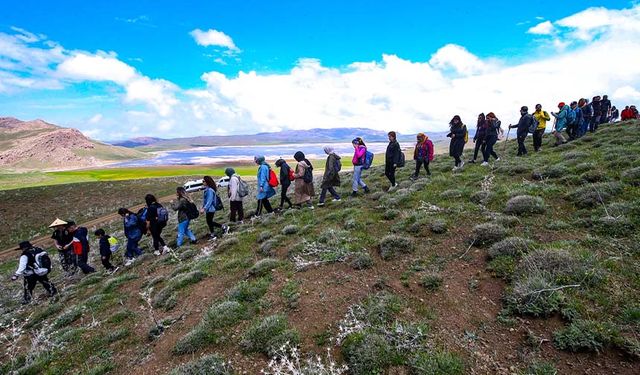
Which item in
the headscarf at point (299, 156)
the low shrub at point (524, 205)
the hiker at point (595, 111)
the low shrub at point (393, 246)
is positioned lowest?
the low shrub at point (393, 246)

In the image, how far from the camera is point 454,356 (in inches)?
189

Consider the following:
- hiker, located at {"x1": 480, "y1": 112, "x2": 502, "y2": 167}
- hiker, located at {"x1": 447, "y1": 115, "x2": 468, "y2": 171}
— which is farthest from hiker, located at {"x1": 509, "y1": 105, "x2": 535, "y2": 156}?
hiker, located at {"x1": 447, "y1": 115, "x2": 468, "y2": 171}

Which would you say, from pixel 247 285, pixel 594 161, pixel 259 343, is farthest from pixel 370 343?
pixel 594 161

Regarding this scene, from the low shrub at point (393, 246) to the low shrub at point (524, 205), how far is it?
3.37 m

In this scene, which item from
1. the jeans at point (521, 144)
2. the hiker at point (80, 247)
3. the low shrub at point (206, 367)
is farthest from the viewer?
the jeans at point (521, 144)

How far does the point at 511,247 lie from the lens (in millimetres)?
7180

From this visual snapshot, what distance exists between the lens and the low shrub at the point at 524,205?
29.6 feet

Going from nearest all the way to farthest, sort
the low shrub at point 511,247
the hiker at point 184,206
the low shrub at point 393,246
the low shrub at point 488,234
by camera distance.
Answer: the low shrub at point 511,247, the low shrub at point 488,234, the low shrub at point 393,246, the hiker at point 184,206

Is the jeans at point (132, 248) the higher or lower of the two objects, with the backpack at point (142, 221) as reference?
lower

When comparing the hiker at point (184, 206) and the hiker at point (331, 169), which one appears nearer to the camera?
the hiker at point (184, 206)

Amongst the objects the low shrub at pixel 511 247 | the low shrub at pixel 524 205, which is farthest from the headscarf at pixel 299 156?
the low shrub at pixel 511 247

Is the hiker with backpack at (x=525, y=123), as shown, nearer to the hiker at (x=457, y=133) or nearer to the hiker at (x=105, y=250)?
the hiker at (x=457, y=133)

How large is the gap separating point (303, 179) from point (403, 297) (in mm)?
8642

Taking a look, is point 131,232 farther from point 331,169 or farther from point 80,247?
point 331,169
